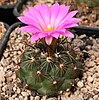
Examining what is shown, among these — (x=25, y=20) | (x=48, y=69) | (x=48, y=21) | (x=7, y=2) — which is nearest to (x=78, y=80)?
(x=48, y=69)

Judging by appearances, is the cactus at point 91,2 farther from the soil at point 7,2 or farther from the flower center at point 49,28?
the flower center at point 49,28

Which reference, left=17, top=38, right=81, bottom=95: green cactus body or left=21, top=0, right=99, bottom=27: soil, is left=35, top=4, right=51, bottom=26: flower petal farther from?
left=21, top=0, right=99, bottom=27: soil

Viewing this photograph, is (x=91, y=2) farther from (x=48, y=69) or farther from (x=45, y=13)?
(x=48, y=69)

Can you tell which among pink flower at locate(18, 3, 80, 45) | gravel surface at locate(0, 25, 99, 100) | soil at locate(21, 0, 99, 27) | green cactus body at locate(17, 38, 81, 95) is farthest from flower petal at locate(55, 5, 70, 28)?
soil at locate(21, 0, 99, 27)

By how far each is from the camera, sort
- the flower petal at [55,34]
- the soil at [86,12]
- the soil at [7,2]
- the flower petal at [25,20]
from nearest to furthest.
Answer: the flower petal at [55,34], the flower petal at [25,20], the soil at [86,12], the soil at [7,2]

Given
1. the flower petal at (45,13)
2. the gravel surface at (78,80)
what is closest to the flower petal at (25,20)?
the flower petal at (45,13)

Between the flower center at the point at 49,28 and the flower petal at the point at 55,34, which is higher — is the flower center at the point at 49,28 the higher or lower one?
the higher one
